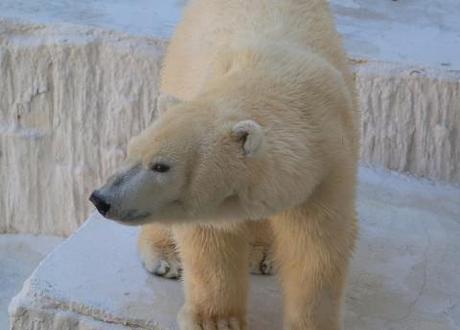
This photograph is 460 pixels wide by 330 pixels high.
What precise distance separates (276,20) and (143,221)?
694 millimetres

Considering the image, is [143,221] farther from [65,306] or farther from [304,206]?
[65,306]

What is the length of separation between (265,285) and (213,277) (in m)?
0.43

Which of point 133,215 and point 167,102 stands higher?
point 167,102

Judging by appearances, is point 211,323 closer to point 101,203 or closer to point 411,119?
point 101,203

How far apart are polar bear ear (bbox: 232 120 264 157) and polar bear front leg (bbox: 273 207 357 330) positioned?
261 millimetres

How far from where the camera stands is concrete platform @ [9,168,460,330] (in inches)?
96.4

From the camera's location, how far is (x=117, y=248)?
9.06 ft

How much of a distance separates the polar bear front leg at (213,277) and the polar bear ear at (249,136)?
280 mm

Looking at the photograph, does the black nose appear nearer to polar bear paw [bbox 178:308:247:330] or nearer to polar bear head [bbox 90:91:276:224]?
polar bear head [bbox 90:91:276:224]

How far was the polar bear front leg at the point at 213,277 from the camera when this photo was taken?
211cm

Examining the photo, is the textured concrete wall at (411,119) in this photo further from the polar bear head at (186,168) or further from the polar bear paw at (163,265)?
the polar bear head at (186,168)

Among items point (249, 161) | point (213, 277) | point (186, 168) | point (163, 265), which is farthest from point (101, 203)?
point (163, 265)

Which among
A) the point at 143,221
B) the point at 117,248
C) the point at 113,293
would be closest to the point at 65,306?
the point at 113,293

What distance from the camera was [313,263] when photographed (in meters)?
2.07
